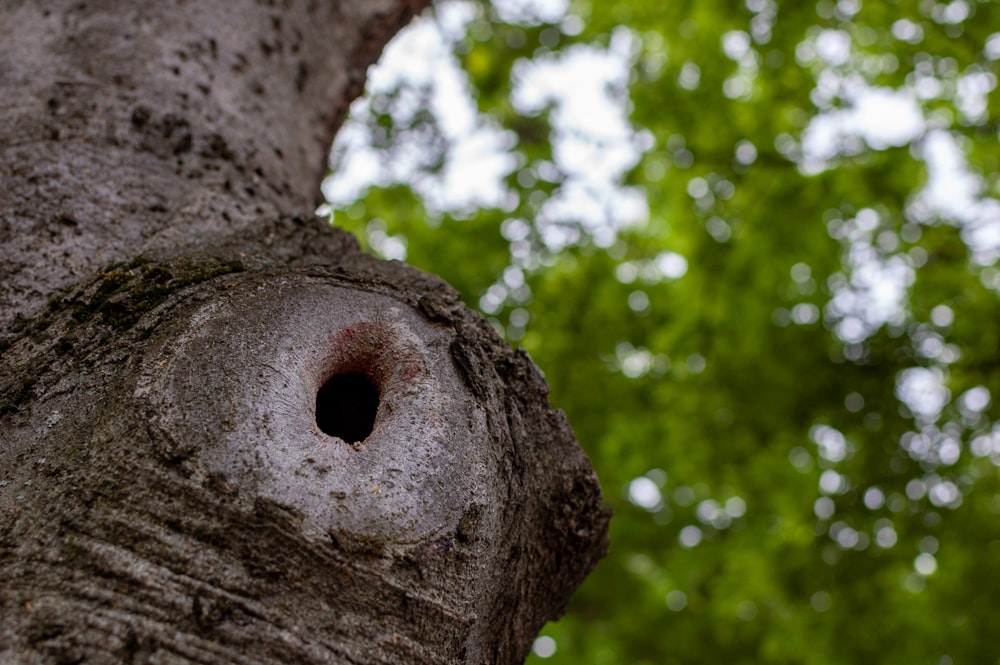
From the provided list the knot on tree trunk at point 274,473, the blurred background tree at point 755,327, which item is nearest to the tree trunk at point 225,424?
the knot on tree trunk at point 274,473

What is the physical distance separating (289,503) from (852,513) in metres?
4.34

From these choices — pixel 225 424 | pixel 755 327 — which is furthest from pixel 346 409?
pixel 755 327

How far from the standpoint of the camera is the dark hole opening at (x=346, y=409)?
1.33 meters

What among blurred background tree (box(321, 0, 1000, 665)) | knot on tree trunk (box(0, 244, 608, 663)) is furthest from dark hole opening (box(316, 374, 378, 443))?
blurred background tree (box(321, 0, 1000, 665))

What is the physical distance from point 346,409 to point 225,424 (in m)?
0.32

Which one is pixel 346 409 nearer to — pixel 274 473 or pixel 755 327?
pixel 274 473

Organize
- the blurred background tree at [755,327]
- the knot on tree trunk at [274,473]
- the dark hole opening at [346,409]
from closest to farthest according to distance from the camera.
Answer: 1. the knot on tree trunk at [274,473]
2. the dark hole opening at [346,409]
3. the blurred background tree at [755,327]

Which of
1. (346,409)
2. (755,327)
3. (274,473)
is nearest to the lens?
(274,473)

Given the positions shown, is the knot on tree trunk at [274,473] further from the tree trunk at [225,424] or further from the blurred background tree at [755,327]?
the blurred background tree at [755,327]

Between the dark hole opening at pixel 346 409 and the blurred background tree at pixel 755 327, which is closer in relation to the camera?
the dark hole opening at pixel 346 409

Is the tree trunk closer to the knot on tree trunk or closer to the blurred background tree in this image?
the knot on tree trunk

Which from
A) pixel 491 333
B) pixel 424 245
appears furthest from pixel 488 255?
pixel 491 333

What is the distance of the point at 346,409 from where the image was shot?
52.8 inches

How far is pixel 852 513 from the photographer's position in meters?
4.56
